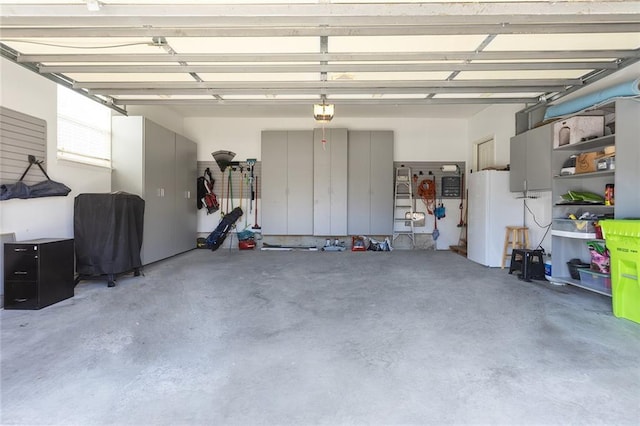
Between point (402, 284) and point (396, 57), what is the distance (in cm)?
281

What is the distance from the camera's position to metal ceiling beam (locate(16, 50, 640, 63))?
11.0ft

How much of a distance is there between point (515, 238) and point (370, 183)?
10.2ft

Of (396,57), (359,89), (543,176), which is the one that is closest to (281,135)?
(359,89)

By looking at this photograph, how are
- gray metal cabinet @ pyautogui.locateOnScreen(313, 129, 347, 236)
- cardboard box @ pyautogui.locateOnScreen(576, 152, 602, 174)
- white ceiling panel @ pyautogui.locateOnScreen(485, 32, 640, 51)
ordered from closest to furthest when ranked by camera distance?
1. white ceiling panel @ pyautogui.locateOnScreen(485, 32, 640, 51)
2. cardboard box @ pyautogui.locateOnScreen(576, 152, 602, 174)
3. gray metal cabinet @ pyautogui.locateOnScreen(313, 129, 347, 236)

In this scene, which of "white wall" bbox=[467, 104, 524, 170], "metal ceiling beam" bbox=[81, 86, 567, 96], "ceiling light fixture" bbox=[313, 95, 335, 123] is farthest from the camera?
"white wall" bbox=[467, 104, 524, 170]

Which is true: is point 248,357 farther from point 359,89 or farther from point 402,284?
point 359,89

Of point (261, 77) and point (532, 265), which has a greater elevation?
point (261, 77)

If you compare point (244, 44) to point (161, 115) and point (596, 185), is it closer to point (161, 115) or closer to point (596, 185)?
point (161, 115)

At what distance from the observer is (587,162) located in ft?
12.7

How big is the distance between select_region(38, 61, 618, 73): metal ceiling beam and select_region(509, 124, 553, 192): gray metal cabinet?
996 millimetres

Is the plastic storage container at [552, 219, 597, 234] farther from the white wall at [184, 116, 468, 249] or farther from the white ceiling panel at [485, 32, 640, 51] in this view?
the white wall at [184, 116, 468, 249]

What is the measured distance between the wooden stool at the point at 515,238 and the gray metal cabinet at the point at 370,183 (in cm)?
248

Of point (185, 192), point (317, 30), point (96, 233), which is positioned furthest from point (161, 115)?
point (317, 30)

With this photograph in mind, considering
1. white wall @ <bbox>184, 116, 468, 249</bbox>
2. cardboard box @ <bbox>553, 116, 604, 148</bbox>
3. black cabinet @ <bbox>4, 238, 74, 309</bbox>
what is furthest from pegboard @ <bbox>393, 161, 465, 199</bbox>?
black cabinet @ <bbox>4, 238, 74, 309</bbox>
